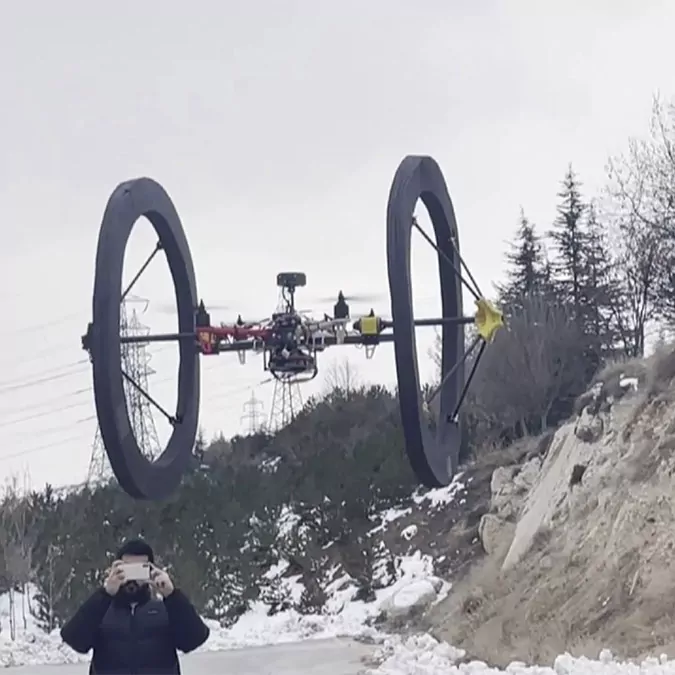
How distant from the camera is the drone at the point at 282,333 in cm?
912

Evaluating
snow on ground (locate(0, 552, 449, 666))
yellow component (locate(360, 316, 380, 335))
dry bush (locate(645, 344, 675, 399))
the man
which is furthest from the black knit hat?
snow on ground (locate(0, 552, 449, 666))

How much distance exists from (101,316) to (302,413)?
40.7 metres

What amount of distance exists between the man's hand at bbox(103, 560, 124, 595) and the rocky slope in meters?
8.98

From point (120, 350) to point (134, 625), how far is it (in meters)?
4.43

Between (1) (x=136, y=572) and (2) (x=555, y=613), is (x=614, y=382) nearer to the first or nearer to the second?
(2) (x=555, y=613)

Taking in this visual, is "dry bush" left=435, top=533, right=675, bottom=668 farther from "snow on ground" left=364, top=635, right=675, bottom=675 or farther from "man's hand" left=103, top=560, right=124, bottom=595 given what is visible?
"man's hand" left=103, top=560, right=124, bottom=595

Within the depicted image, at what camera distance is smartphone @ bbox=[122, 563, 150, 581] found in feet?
17.0

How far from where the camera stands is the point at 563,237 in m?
45.7

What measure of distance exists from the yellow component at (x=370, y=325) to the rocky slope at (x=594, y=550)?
211 inches

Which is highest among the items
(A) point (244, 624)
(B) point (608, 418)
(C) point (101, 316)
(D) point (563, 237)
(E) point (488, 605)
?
(D) point (563, 237)

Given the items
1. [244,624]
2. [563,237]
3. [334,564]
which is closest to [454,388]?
[244,624]

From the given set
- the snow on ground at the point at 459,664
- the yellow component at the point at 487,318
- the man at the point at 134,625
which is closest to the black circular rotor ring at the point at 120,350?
the yellow component at the point at 487,318

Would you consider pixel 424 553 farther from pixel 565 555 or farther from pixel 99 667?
pixel 99 667

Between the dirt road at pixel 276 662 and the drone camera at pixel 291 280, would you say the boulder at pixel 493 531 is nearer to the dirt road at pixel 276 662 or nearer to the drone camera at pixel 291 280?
the dirt road at pixel 276 662
